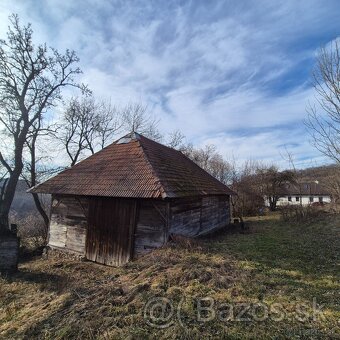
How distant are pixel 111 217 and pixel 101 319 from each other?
6.10m

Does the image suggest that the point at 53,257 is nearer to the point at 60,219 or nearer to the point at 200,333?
the point at 60,219

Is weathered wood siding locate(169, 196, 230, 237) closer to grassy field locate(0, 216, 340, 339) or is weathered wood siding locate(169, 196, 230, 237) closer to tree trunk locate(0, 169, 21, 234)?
grassy field locate(0, 216, 340, 339)

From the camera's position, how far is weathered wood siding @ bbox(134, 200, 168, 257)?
8836mm

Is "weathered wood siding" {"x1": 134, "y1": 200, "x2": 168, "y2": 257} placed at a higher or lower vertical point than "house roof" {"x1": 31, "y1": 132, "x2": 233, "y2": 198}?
lower

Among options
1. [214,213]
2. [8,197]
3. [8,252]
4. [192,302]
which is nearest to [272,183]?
[214,213]

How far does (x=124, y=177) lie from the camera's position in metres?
10.1

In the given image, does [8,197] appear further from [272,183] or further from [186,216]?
[272,183]

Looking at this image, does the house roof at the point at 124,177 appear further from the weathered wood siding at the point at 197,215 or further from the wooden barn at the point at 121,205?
the weathered wood siding at the point at 197,215

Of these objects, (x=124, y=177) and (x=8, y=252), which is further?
(x=124, y=177)

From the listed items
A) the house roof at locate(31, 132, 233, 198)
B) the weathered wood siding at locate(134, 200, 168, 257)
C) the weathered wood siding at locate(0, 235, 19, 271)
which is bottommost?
the weathered wood siding at locate(0, 235, 19, 271)

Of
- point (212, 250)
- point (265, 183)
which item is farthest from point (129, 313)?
point (265, 183)

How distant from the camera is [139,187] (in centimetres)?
907

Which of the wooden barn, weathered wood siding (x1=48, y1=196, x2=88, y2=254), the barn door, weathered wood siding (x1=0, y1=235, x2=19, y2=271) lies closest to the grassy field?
the wooden barn

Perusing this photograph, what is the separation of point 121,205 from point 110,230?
1097mm
